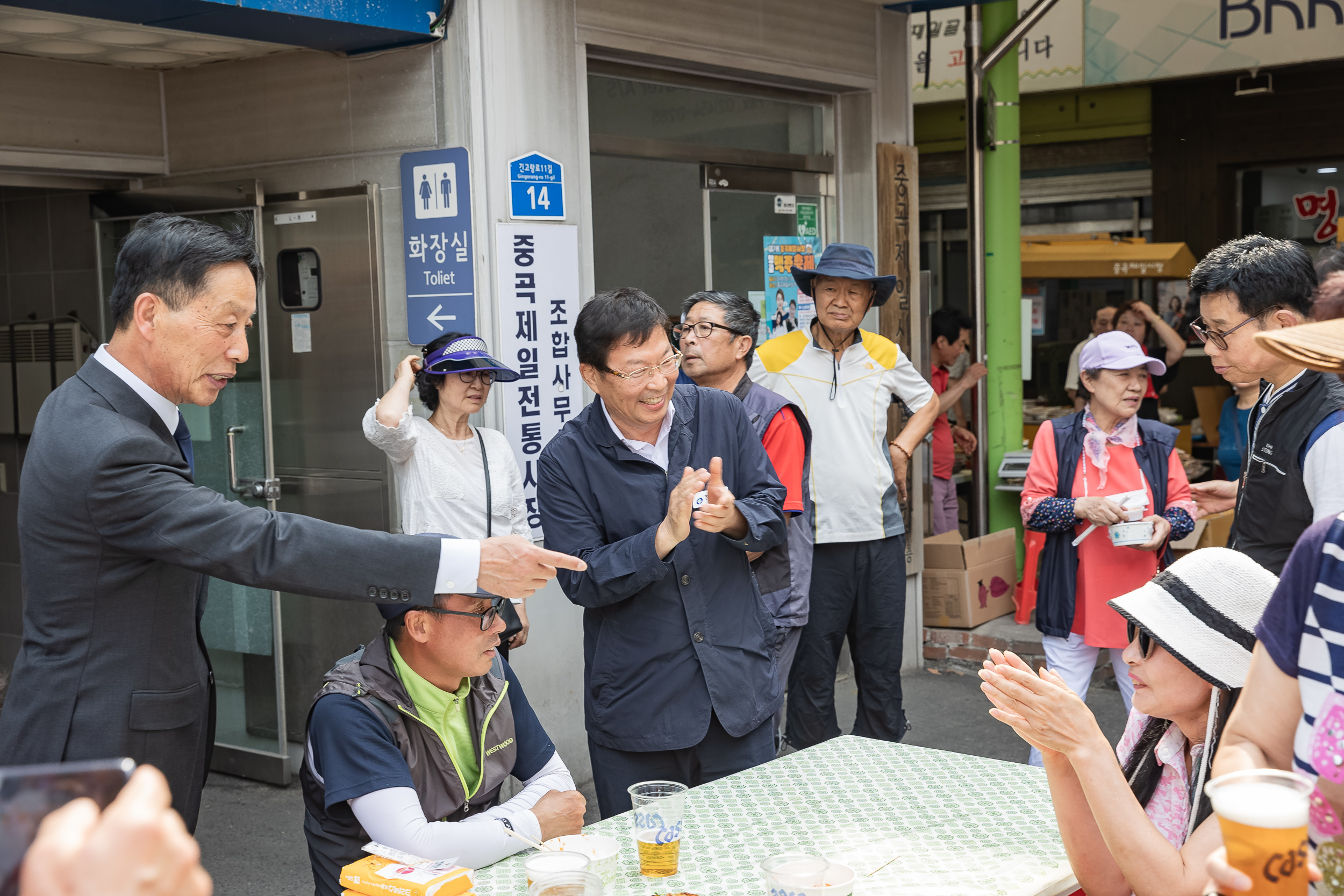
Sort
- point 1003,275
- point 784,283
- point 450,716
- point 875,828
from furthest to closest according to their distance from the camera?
point 1003,275 → point 784,283 → point 450,716 → point 875,828

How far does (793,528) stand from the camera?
4836 mm

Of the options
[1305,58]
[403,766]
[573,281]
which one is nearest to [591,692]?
[403,766]

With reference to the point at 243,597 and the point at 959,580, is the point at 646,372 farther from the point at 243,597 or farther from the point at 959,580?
the point at 959,580

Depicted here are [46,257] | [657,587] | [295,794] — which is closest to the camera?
[657,587]

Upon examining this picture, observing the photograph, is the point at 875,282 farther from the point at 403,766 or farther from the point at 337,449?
the point at 403,766

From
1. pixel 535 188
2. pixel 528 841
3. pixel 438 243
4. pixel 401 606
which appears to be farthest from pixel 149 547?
pixel 535 188

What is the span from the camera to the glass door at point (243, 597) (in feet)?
17.1

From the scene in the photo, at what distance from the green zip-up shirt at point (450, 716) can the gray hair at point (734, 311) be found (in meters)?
2.37

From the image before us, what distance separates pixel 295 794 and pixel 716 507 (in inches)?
122

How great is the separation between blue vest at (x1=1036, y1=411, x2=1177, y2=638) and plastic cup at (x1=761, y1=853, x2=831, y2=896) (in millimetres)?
2912

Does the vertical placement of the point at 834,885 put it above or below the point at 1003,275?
below

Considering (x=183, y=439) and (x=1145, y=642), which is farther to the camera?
(x=183, y=439)

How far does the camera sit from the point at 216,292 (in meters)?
2.44

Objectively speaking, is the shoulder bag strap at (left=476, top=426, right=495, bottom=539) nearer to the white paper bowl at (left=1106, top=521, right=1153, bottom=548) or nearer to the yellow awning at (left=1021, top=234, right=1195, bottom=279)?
the white paper bowl at (left=1106, top=521, right=1153, bottom=548)
